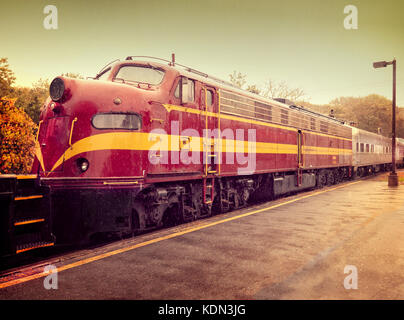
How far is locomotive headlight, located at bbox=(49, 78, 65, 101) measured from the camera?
6090mm

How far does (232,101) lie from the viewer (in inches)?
379

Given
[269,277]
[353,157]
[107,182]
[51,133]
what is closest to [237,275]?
[269,277]

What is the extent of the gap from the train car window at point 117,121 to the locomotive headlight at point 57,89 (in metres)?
0.76

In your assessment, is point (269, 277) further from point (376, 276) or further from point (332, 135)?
point (332, 135)

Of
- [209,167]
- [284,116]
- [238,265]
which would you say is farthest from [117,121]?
[284,116]

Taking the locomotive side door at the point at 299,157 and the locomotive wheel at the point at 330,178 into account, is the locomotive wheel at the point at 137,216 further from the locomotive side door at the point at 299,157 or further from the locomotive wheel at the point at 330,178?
the locomotive wheel at the point at 330,178

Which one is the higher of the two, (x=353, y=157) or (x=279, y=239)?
(x=353, y=157)

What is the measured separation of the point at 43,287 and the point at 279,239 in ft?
13.7

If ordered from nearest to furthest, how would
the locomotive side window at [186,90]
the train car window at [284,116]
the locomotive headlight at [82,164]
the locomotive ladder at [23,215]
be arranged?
the locomotive ladder at [23,215], the locomotive headlight at [82,164], the locomotive side window at [186,90], the train car window at [284,116]

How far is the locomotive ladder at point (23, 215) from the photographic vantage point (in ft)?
15.0

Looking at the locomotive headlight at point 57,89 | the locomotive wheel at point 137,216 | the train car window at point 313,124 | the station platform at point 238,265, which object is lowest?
the station platform at point 238,265

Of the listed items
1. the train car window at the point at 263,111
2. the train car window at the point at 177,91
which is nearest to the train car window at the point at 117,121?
the train car window at the point at 177,91

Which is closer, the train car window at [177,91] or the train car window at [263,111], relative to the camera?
the train car window at [177,91]
